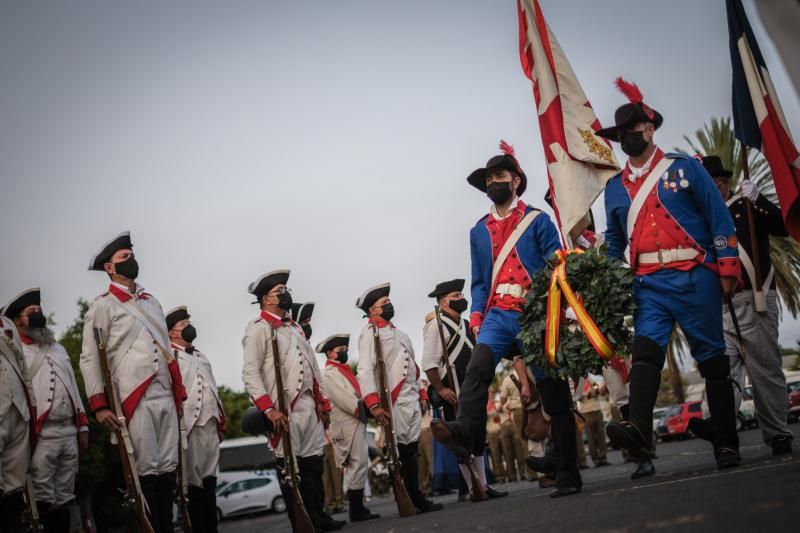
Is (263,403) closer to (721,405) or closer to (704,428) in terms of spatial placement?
(704,428)

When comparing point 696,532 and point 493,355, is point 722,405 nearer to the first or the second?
point 493,355

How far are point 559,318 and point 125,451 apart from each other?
3.44m

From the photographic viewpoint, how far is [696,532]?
380cm

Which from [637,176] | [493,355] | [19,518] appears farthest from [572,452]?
[19,518]

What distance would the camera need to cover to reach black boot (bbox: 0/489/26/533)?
7.75 meters

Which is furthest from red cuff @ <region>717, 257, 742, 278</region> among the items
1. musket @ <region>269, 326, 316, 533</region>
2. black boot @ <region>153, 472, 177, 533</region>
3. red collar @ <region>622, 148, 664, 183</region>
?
black boot @ <region>153, 472, 177, 533</region>

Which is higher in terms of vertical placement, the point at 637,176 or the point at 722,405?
the point at 637,176

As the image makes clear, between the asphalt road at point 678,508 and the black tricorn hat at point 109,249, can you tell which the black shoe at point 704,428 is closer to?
the asphalt road at point 678,508

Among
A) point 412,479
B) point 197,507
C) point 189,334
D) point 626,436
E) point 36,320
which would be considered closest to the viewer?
point 626,436

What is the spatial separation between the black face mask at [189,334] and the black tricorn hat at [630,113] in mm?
5660

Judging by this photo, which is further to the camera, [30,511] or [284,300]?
[284,300]

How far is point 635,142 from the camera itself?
737cm

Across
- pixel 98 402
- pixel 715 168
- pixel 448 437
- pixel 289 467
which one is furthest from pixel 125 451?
pixel 715 168

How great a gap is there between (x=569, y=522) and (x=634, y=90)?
4043 millimetres
